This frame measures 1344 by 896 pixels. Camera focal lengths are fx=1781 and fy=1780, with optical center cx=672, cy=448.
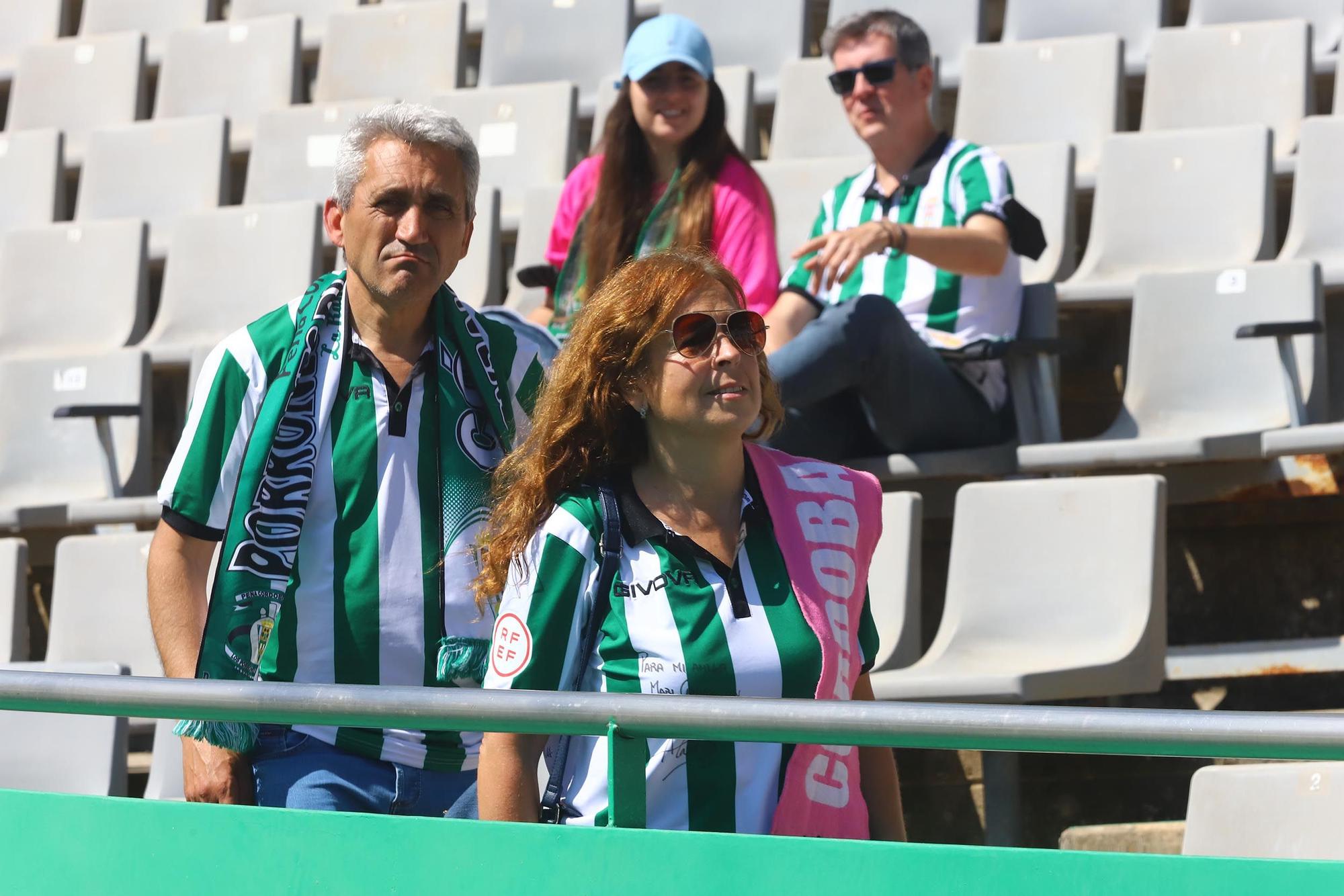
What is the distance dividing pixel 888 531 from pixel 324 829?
1738mm

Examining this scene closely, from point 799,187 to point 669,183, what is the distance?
3.62 feet

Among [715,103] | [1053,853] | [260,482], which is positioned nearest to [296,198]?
[715,103]

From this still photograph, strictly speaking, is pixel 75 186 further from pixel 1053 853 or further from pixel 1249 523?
pixel 1053 853

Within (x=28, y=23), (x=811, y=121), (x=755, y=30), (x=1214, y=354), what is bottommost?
(x=1214, y=354)

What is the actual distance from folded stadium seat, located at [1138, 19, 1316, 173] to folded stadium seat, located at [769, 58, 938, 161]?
62 cm

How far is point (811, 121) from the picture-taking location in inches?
197

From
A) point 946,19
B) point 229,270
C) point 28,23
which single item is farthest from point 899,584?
point 28,23

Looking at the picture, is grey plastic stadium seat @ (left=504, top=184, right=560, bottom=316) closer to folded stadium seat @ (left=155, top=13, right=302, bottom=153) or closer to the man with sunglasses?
the man with sunglasses

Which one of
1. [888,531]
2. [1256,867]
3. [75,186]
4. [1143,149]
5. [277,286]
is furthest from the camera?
[75,186]

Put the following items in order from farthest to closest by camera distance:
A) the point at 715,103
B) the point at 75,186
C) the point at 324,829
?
the point at 75,186 → the point at 715,103 → the point at 324,829

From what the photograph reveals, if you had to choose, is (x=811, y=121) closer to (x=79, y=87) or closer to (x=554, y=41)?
(x=554, y=41)

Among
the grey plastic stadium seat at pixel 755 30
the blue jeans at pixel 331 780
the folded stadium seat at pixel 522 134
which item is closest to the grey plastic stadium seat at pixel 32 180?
the folded stadium seat at pixel 522 134

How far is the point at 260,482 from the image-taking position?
1.91m

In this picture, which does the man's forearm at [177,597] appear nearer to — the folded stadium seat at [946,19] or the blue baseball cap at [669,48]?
the blue baseball cap at [669,48]
